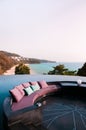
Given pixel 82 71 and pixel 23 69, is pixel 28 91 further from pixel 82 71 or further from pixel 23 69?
pixel 23 69

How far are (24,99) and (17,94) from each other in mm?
379

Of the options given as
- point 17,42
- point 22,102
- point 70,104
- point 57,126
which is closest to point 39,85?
point 70,104

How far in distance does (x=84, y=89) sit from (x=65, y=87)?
1129 mm

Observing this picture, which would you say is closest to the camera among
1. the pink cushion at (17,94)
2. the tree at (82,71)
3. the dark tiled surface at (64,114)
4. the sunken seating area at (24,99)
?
the sunken seating area at (24,99)

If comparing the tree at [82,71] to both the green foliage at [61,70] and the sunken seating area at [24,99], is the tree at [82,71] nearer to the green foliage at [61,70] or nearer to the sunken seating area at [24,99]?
the green foliage at [61,70]

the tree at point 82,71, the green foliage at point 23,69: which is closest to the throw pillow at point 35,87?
the tree at point 82,71

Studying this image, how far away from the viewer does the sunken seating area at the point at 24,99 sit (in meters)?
6.00

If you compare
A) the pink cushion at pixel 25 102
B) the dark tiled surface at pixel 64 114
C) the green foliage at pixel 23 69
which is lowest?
the dark tiled surface at pixel 64 114

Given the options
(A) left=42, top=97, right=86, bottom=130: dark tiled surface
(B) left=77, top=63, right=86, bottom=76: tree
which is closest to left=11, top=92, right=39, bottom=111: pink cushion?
(A) left=42, top=97, right=86, bottom=130: dark tiled surface

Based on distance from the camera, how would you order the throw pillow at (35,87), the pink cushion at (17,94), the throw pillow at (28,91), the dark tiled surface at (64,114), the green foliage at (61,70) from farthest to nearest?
1. the green foliage at (61,70)
2. the throw pillow at (35,87)
3. the throw pillow at (28,91)
4. the pink cushion at (17,94)
5. the dark tiled surface at (64,114)

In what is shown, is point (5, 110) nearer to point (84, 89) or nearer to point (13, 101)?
point (13, 101)

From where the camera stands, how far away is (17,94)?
356 inches

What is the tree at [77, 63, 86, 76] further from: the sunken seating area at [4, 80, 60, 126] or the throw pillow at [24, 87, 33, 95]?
the throw pillow at [24, 87, 33, 95]

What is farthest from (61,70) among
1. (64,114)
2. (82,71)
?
(64,114)
